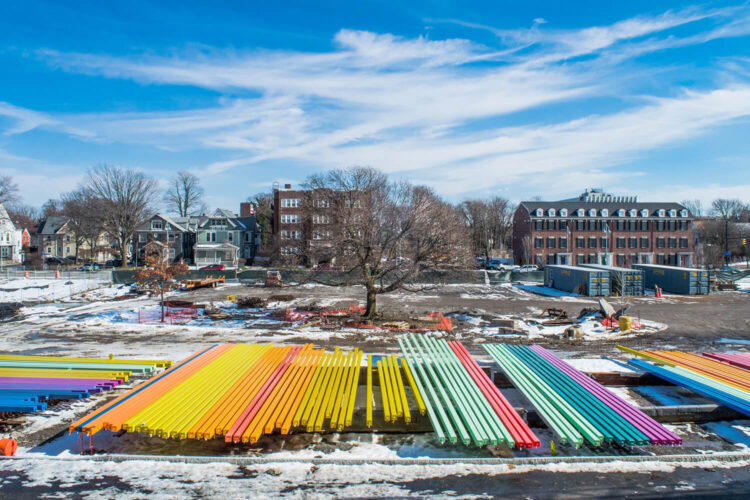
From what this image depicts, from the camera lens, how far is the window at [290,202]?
207 ft

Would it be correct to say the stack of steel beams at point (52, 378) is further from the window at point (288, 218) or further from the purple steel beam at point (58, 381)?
the window at point (288, 218)

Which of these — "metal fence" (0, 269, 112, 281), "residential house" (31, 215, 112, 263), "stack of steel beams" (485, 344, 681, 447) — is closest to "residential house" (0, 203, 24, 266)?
"residential house" (31, 215, 112, 263)

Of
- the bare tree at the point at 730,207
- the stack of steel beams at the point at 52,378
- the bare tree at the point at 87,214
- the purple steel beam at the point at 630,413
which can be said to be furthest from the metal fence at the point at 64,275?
the bare tree at the point at 730,207

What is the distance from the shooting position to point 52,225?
78500 mm

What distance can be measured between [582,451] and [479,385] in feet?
7.22

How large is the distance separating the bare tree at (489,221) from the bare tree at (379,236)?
57.9 meters

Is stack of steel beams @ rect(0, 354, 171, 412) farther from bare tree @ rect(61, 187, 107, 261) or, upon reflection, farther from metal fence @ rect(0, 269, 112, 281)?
bare tree @ rect(61, 187, 107, 261)

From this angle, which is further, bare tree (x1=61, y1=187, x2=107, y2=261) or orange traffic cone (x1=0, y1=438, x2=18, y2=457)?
bare tree (x1=61, y1=187, x2=107, y2=261)

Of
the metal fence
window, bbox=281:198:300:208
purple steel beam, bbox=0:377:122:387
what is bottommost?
purple steel beam, bbox=0:377:122:387

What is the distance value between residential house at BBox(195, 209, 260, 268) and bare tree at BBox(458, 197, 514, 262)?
37.6 meters

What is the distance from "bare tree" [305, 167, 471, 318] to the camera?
21141 mm

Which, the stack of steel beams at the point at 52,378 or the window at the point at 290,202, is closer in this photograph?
the stack of steel beams at the point at 52,378

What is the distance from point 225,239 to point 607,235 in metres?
54.6

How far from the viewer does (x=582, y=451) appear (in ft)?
25.5
